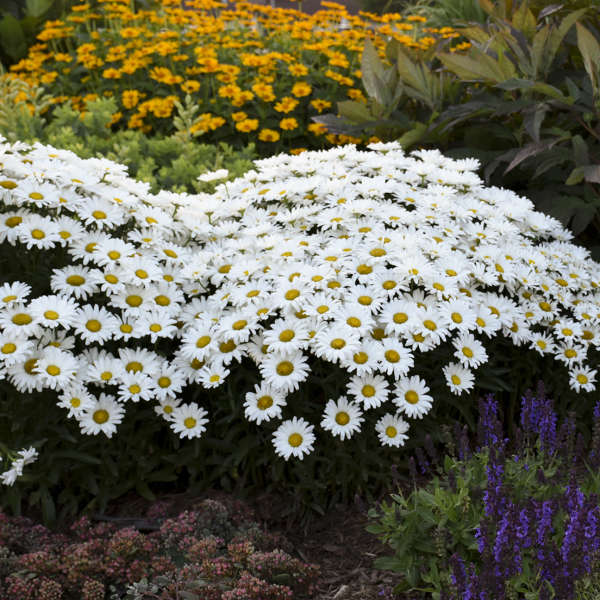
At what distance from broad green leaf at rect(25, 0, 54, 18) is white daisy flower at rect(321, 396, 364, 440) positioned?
22.5 ft

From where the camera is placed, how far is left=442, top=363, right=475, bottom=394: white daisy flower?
114 inches

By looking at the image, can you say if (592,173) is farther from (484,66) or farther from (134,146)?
(134,146)

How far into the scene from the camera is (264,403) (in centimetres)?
281

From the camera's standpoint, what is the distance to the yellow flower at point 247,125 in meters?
5.86

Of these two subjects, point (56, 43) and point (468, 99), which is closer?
point (468, 99)

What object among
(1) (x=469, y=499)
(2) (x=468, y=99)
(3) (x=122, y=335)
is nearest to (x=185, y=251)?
(3) (x=122, y=335)

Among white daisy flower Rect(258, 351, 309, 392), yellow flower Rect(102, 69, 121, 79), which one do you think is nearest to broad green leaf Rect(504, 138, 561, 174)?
white daisy flower Rect(258, 351, 309, 392)

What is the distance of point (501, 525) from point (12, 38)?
24.2 ft

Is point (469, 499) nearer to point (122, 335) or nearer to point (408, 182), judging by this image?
point (122, 335)

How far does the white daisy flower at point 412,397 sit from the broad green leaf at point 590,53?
214cm

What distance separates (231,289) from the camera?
318 cm

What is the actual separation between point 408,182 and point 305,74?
102 inches

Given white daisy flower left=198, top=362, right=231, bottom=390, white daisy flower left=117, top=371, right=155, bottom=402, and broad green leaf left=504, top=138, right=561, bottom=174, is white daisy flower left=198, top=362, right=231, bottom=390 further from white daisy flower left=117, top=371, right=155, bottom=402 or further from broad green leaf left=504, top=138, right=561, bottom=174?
broad green leaf left=504, top=138, right=561, bottom=174

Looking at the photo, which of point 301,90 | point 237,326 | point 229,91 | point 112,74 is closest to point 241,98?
point 229,91
